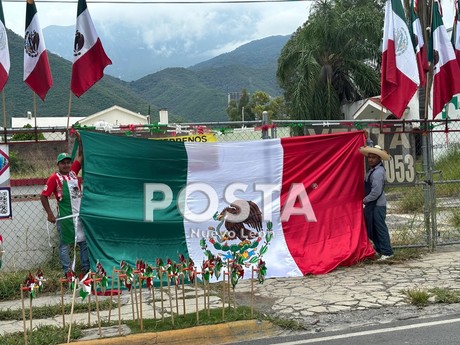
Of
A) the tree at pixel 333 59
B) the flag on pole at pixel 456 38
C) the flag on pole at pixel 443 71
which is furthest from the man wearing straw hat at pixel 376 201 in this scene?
the tree at pixel 333 59

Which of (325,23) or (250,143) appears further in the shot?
(325,23)

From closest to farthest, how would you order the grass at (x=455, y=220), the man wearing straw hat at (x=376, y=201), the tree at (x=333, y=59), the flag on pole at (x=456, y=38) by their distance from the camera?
the man wearing straw hat at (x=376, y=201) → the flag on pole at (x=456, y=38) → the grass at (x=455, y=220) → the tree at (x=333, y=59)

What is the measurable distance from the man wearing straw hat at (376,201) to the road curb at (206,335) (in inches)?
135

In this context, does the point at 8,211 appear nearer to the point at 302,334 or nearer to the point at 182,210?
the point at 182,210

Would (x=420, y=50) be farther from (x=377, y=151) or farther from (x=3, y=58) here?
(x=3, y=58)

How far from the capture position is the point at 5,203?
7.66 metres

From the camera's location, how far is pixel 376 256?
893 centimetres

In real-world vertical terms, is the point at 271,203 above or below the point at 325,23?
below

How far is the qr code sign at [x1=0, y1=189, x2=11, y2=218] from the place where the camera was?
763 cm

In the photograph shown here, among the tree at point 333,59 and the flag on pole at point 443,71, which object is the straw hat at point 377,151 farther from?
the tree at point 333,59

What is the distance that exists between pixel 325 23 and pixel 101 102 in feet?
213

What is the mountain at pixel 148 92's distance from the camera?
8538 cm

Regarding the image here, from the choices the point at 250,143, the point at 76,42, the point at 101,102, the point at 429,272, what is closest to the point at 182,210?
the point at 250,143

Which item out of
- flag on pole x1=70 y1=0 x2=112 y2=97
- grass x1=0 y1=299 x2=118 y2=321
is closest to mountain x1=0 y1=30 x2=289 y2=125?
flag on pole x1=70 y1=0 x2=112 y2=97
